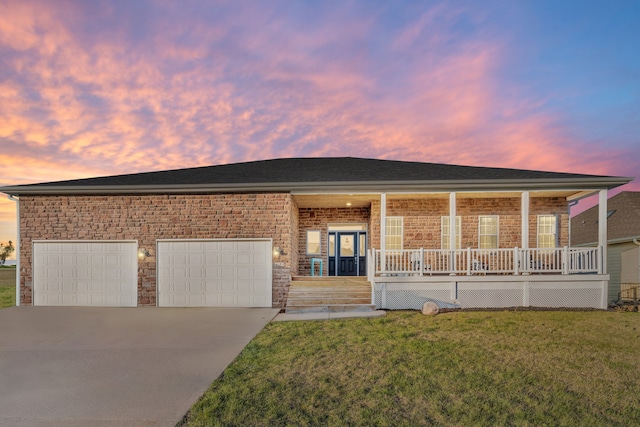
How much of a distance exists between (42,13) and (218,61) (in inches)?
192

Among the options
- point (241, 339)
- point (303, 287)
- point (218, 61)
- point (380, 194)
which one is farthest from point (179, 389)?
point (218, 61)

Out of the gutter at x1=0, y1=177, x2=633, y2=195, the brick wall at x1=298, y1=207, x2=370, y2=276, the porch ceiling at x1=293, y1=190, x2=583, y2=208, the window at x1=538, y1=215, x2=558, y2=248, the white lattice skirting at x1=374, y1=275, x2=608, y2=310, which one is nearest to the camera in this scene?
the white lattice skirting at x1=374, y1=275, x2=608, y2=310

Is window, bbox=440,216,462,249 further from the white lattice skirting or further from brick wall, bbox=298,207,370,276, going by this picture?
brick wall, bbox=298,207,370,276

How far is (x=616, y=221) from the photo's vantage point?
18.2 meters

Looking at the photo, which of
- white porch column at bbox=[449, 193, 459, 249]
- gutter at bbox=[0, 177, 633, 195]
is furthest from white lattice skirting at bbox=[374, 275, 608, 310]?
gutter at bbox=[0, 177, 633, 195]

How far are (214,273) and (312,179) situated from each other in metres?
4.28

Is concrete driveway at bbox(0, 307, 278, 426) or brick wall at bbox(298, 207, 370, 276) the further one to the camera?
brick wall at bbox(298, 207, 370, 276)

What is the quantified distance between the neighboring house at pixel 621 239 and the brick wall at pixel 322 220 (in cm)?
1178

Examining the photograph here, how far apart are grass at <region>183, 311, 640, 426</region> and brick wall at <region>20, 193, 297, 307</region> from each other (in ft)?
13.0

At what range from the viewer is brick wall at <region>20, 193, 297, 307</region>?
11148 mm

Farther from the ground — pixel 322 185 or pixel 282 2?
pixel 282 2

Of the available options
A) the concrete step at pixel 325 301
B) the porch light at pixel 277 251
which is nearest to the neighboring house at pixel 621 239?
the concrete step at pixel 325 301

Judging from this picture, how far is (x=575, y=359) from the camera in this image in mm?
5668

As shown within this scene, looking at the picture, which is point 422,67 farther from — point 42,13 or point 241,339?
point 42,13
